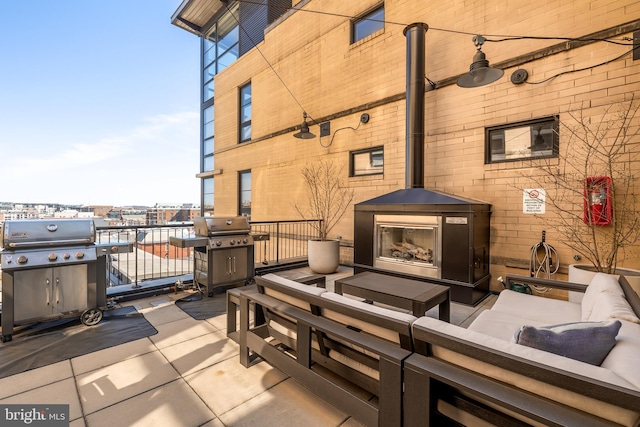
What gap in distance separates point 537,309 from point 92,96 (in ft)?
51.9

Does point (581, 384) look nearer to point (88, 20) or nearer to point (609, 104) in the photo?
point (609, 104)

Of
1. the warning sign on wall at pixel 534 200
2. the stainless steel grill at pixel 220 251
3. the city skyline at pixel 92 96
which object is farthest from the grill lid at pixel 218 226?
the city skyline at pixel 92 96

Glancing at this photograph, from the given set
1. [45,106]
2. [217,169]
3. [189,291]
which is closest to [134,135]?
[45,106]

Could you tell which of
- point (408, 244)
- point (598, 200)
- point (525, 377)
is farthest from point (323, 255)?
point (525, 377)

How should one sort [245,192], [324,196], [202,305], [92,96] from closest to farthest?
[202,305] < [324,196] < [245,192] < [92,96]

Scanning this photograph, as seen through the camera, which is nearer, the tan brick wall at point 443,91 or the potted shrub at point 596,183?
the potted shrub at point 596,183

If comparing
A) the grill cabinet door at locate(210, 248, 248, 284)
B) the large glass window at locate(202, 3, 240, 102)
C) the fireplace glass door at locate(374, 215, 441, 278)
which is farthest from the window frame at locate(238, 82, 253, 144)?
the fireplace glass door at locate(374, 215, 441, 278)

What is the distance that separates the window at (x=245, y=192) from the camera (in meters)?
8.72

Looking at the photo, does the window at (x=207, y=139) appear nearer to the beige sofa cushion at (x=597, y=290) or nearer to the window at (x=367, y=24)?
the window at (x=367, y=24)

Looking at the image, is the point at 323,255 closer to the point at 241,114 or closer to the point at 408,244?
the point at 408,244

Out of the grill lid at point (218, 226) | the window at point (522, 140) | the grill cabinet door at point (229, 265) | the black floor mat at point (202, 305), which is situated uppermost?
the window at point (522, 140)

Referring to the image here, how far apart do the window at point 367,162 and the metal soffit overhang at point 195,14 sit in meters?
8.19

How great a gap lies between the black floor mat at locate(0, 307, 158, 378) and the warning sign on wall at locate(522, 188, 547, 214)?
468cm

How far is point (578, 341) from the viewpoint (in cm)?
110
